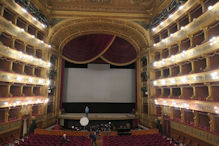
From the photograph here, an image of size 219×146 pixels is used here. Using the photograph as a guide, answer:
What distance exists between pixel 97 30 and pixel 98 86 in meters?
8.08

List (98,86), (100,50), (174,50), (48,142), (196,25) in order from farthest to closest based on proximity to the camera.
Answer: (98,86)
(100,50)
(174,50)
(196,25)
(48,142)

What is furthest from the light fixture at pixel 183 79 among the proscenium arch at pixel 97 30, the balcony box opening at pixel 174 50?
the proscenium arch at pixel 97 30

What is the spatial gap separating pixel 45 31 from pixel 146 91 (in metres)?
14.0

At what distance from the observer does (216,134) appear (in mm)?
9391

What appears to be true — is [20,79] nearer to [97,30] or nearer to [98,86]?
[98,86]

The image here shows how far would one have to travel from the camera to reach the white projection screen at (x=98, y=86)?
21.6 meters

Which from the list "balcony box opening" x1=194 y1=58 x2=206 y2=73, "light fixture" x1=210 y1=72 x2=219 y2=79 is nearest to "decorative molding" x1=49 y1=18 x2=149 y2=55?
"balcony box opening" x1=194 y1=58 x2=206 y2=73

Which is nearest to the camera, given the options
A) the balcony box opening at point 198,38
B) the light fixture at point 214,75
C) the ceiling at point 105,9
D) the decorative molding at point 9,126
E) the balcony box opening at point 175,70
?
the light fixture at point 214,75

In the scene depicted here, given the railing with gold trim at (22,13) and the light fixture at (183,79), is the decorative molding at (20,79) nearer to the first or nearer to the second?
the railing with gold trim at (22,13)

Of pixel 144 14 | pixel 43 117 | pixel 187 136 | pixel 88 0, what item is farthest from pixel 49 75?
pixel 187 136

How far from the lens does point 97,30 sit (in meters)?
21.5

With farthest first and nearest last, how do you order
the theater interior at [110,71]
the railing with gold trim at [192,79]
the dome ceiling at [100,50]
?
1. the dome ceiling at [100,50]
2. the theater interior at [110,71]
3. the railing with gold trim at [192,79]

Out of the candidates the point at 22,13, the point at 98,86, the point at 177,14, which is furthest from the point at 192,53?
the point at 22,13

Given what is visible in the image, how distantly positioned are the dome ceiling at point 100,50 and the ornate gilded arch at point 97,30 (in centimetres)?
64
